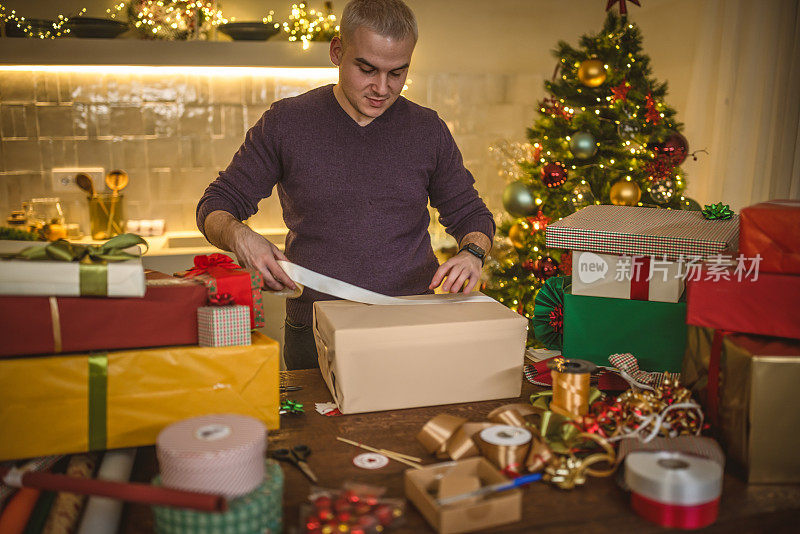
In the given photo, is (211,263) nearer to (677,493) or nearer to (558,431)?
(558,431)

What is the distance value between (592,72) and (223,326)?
85.5 inches

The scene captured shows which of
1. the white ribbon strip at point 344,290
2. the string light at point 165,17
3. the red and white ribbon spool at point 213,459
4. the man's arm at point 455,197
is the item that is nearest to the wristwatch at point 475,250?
the man's arm at point 455,197

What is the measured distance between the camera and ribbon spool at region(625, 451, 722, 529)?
84 cm

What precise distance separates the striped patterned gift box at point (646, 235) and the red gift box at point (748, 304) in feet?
0.58

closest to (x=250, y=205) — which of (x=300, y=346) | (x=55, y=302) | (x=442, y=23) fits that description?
(x=300, y=346)

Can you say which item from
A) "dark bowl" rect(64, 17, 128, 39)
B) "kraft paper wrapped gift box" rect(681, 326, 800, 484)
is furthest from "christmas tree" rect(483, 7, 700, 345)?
"dark bowl" rect(64, 17, 128, 39)

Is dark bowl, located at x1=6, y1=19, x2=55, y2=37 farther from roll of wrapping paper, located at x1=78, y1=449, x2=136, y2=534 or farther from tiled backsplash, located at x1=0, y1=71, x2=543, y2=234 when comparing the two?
roll of wrapping paper, located at x1=78, y1=449, x2=136, y2=534

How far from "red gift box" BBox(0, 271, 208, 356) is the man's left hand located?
1.90ft

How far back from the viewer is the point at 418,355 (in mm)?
1187

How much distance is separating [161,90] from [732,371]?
334 cm

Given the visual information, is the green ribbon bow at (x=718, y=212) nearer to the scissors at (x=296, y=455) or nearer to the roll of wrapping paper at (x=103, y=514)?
the scissors at (x=296, y=455)

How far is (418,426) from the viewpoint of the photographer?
1.14 metres

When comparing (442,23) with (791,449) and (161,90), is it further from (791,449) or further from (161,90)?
(791,449)

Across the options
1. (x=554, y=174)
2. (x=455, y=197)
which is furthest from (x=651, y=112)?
(x=455, y=197)
